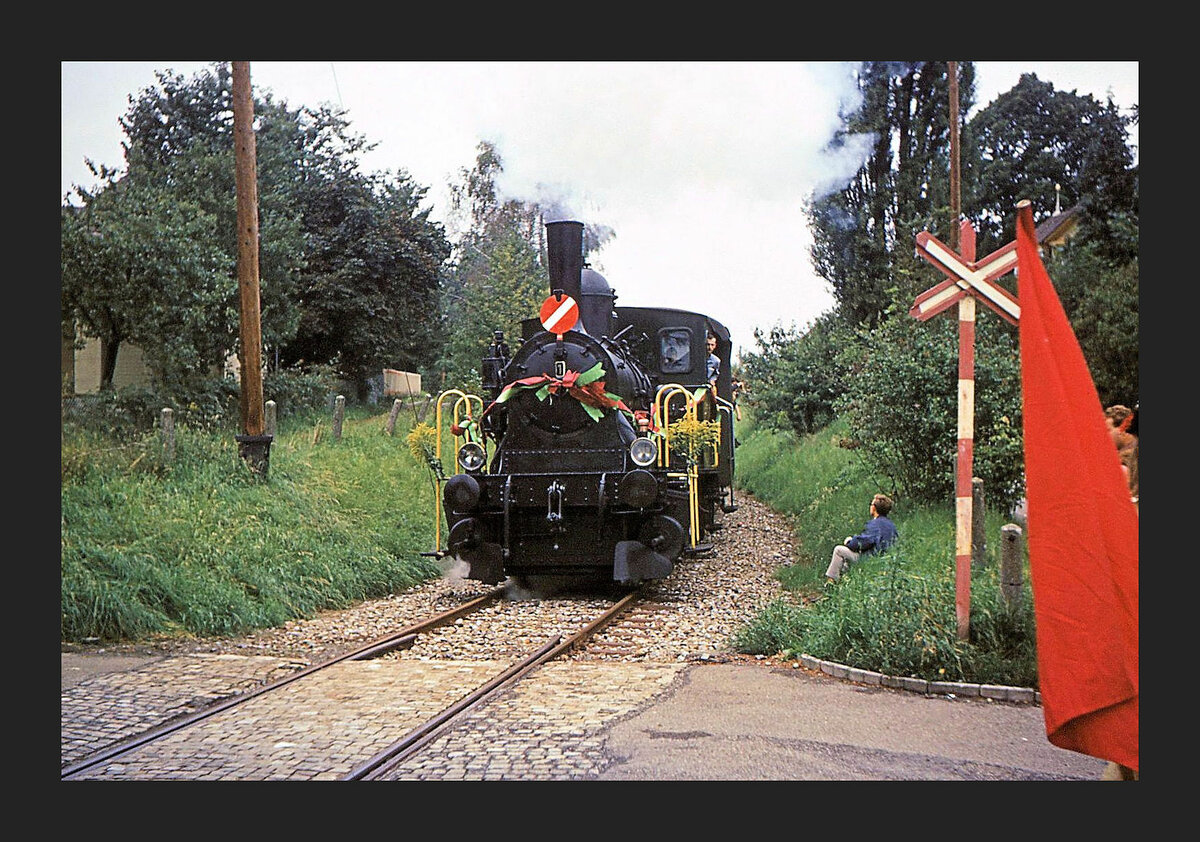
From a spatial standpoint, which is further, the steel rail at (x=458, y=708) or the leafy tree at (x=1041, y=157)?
the leafy tree at (x=1041, y=157)

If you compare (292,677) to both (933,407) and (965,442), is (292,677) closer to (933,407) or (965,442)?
(965,442)

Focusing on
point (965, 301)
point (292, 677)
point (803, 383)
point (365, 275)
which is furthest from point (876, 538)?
point (803, 383)

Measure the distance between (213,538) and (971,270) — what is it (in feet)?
19.4

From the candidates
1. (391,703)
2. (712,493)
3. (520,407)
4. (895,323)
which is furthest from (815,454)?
(391,703)

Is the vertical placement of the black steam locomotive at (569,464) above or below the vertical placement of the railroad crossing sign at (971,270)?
below

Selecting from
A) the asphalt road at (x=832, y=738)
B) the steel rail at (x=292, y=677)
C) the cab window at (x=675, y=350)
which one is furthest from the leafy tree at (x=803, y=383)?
the asphalt road at (x=832, y=738)

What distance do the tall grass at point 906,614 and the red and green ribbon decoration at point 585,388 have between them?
7.07 ft

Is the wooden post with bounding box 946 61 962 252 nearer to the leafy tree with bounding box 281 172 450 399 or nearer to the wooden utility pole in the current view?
the wooden utility pole

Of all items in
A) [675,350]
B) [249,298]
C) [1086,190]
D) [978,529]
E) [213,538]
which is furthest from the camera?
[675,350]

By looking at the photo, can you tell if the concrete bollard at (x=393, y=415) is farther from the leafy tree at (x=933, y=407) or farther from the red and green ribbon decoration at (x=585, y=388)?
the leafy tree at (x=933, y=407)

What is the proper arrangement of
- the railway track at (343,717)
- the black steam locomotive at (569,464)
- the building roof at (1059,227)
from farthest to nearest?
the black steam locomotive at (569,464)
the building roof at (1059,227)
the railway track at (343,717)

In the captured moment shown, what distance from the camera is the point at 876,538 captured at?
777 centimetres

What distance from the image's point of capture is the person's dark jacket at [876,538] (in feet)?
25.4

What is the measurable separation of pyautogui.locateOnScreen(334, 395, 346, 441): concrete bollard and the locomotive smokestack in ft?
16.1
